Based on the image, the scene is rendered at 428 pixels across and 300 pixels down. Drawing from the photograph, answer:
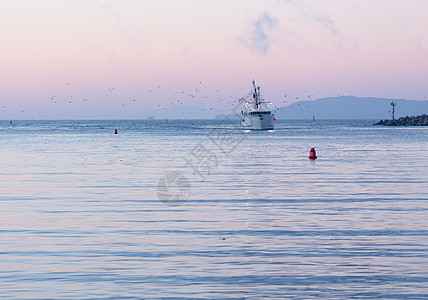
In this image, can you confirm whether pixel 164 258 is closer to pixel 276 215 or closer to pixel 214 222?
pixel 214 222

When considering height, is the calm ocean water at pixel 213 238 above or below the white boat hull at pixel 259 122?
above

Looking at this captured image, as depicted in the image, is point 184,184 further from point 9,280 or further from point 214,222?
point 9,280

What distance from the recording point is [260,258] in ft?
51.1

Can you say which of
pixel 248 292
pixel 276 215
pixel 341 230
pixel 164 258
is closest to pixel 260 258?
pixel 164 258

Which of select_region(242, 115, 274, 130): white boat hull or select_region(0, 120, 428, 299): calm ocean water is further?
select_region(242, 115, 274, 130): white boat hull

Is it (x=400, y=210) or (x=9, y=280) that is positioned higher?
(x=9, y=280)

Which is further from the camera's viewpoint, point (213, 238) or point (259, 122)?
point (259, 122)

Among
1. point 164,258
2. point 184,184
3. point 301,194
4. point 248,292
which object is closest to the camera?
point 248,292

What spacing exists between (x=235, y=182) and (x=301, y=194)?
6.97 m

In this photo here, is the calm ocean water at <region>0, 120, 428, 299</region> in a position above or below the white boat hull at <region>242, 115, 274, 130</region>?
above

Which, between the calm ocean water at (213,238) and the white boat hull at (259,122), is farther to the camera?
the white boat hull at (259,122)

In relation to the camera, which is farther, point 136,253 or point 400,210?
point 400,210

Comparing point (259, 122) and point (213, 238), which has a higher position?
point (213, 238)

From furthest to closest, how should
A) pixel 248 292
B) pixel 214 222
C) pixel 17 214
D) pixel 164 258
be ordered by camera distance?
pixel 17 214 → pixel 214 222 → pixel 164 258 → pixel 248 292
